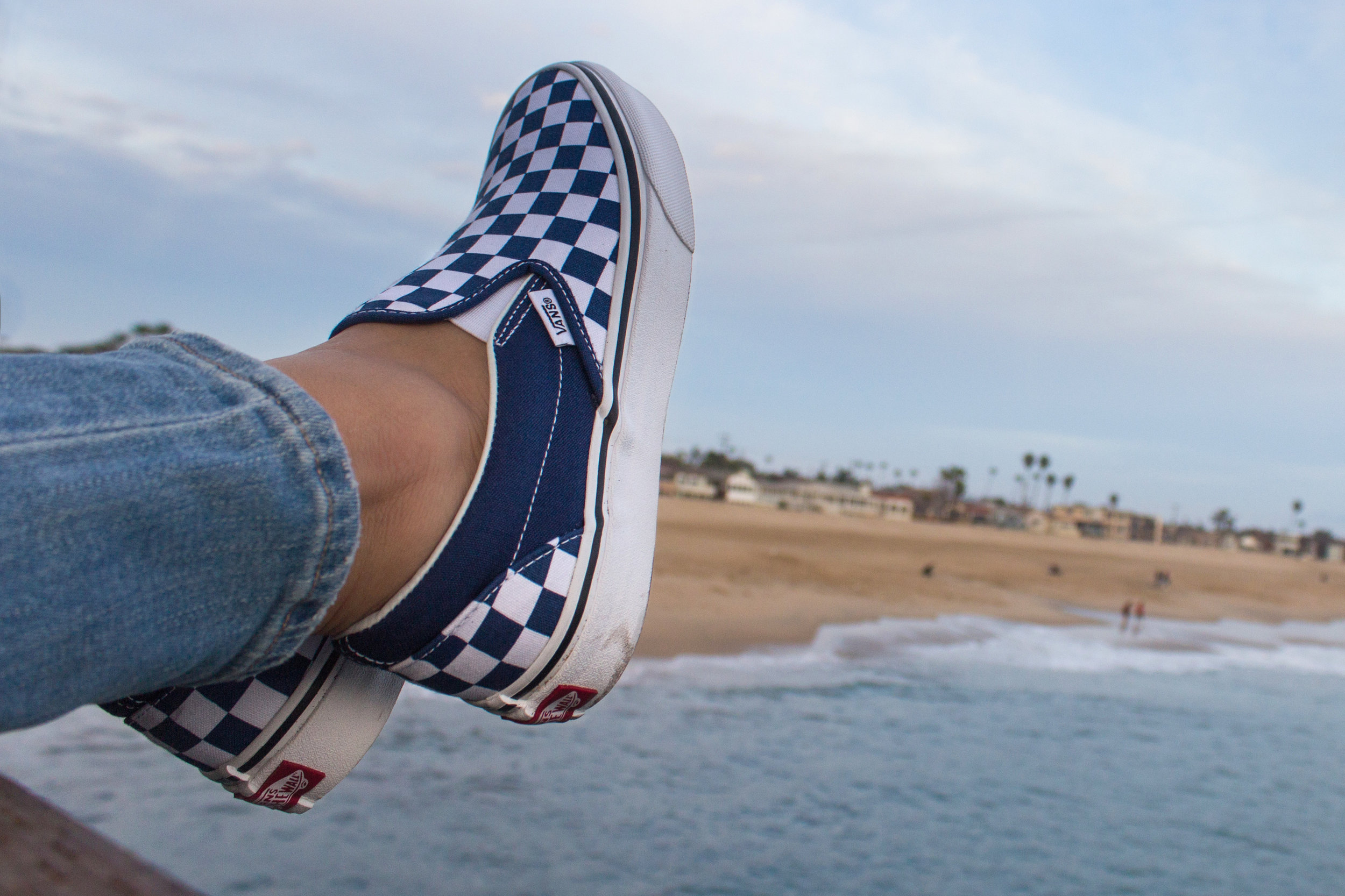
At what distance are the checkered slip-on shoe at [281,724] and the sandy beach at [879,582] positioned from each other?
2854 mm

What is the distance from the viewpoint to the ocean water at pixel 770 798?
4383mm

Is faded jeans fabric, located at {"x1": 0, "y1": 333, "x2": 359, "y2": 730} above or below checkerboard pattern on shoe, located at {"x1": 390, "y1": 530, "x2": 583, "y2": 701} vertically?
above

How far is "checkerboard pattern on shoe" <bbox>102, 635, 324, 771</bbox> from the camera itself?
2.49 feet

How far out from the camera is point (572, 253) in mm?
1085

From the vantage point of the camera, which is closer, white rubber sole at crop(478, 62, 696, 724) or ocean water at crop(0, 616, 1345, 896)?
white rubber sole at crop(478, 62, 696, 724)

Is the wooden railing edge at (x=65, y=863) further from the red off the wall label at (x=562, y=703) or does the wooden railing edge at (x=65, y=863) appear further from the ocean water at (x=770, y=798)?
the ocean water at (x=770, y=798)

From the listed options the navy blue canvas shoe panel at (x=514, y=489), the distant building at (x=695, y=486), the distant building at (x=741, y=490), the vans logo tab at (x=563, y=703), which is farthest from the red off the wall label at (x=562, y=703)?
the distant building at (x=741, y=490)

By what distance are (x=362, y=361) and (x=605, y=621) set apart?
31 cm

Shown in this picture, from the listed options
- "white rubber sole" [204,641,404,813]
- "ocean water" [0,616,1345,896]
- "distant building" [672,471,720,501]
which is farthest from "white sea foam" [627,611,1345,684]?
"distant building" [672,471,720,501]

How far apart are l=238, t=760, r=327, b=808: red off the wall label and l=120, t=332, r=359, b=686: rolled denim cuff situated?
0.33 metres

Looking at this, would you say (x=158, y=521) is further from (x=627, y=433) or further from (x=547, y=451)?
(x=627, y=433)

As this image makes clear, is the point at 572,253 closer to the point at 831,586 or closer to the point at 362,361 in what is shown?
the point at 362,361

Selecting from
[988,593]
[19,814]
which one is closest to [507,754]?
[19,814]

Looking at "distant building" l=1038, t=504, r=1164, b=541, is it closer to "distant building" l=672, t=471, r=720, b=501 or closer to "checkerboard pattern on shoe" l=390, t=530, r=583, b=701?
"distant building" l=672, t=471, r=720, b=501
